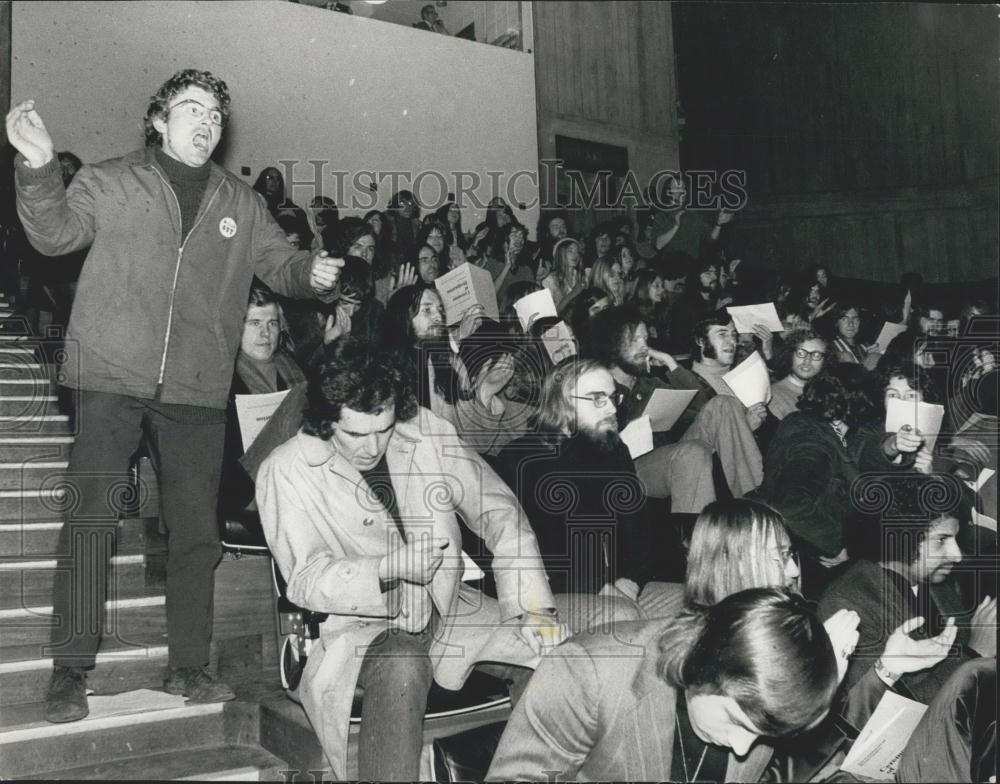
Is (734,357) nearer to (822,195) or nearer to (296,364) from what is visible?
(296,364)

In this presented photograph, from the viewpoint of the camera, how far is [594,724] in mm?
1726

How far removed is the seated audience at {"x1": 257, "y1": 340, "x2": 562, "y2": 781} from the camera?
6.79ft

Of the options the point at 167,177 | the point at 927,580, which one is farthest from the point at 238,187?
the point at 927,580

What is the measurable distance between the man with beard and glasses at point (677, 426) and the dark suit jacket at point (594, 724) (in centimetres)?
135

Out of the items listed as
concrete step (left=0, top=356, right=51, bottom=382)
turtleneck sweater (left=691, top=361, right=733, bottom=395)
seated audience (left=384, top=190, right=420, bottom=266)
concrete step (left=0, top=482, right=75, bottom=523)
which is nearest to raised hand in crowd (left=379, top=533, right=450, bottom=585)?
concrete step (left=0, top=482, right=75, bottom=523)

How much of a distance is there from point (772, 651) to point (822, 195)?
7.87 m

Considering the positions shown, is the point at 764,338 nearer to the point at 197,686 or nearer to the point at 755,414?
the point at 755,414

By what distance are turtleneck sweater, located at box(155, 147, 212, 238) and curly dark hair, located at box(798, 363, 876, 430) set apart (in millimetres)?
2067

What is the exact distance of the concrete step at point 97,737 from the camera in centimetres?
217

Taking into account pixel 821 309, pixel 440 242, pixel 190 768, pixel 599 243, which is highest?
pixel 599 243

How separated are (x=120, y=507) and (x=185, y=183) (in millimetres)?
791

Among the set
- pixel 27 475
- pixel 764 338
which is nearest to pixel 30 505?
pixel 27 475

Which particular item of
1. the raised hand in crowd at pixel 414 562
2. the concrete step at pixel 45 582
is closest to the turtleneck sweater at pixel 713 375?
the raised hand in crowd at pixel 414 562

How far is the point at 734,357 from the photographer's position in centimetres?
427
